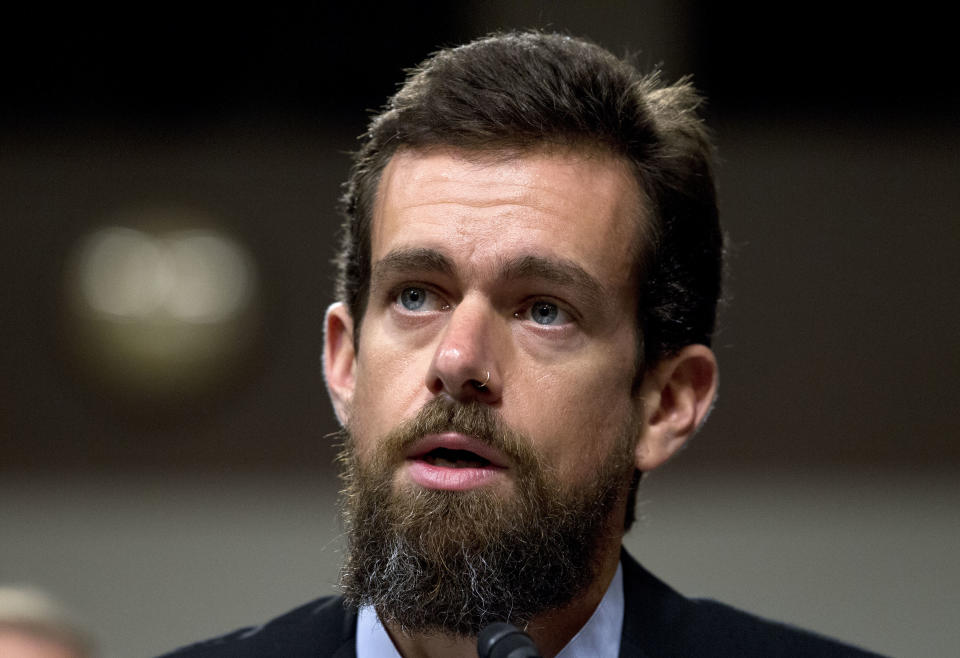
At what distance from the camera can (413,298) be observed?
2.09m

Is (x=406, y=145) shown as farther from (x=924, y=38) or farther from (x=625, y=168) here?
(x=924, y=38)

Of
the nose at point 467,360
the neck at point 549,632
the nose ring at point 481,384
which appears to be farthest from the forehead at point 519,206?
the neck at point 549,632

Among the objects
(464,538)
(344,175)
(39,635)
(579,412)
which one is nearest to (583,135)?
(579,412)

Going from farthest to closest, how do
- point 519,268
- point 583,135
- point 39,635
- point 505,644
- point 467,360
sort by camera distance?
point 583,135 → point 519,268 → point 467,360 → point 505,644 → point 39,635

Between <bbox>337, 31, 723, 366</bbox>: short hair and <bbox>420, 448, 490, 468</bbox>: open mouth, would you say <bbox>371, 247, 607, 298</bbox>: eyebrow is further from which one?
<bbox>420, 448, 490, 468</bbox>: open mouth

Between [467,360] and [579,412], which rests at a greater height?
Answer: [467,360]

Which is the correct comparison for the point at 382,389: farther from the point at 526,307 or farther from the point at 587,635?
the point at 587,635

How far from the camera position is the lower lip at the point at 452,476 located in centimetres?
193

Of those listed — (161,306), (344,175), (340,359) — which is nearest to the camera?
(340,359)

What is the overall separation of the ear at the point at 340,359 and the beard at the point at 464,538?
19 centimetres

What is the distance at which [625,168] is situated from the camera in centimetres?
221

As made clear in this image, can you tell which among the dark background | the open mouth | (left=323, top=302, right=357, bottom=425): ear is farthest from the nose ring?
the dark background

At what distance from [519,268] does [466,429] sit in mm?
281

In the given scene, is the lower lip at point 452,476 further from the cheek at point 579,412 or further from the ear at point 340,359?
the ear at point 340,359
